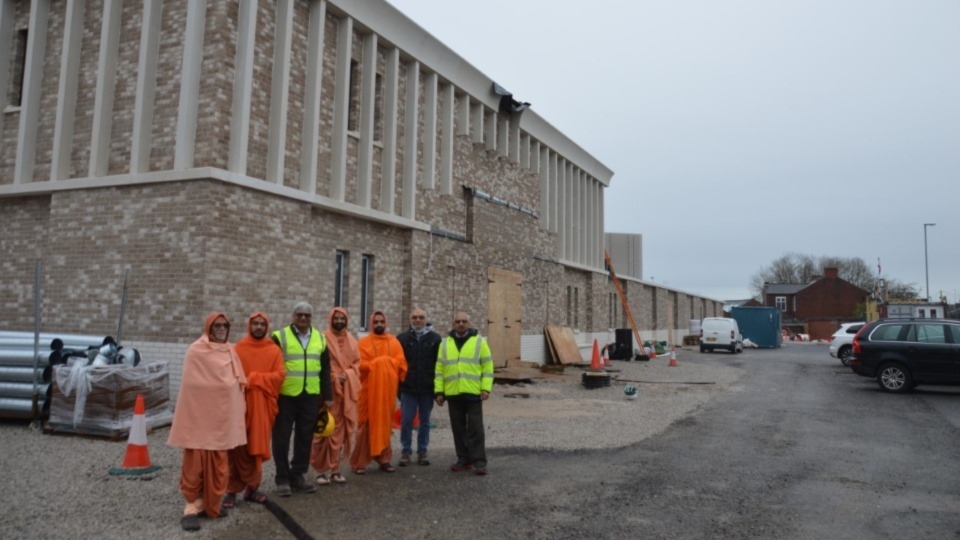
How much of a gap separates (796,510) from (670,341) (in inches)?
1503

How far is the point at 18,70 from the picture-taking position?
42.5 feet

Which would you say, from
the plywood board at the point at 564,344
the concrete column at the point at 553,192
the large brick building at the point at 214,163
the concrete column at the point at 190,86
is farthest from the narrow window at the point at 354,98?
the concrete column at the point at 553,192

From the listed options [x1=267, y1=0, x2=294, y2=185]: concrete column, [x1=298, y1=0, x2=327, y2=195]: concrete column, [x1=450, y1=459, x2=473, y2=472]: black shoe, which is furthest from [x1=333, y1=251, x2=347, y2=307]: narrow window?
[x1=450, y1=459, x2=473, y2=472]: black shoe

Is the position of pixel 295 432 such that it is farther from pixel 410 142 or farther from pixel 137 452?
pixel 410 142

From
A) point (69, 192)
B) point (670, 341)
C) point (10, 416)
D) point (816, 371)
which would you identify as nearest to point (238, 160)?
point (69, 192)

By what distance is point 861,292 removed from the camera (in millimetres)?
67312

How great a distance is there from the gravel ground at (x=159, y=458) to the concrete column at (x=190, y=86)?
4391 millimetres

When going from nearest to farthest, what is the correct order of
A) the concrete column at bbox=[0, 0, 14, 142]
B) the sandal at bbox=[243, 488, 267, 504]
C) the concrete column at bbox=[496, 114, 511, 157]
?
1. the sandal at bbox=[243, 488, 267, 504]
2. the concrete column at bbox=[0, 0, 14, 142]
3. the concrete column at bbox=[496, 114, 511, 157]

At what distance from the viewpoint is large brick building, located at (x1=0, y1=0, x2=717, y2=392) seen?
10.6 m

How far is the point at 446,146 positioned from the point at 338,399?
1128 cm

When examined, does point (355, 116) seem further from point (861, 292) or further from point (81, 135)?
point (861, 292)

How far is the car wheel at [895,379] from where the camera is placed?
1514 cm

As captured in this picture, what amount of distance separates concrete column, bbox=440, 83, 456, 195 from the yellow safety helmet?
11.0 meters

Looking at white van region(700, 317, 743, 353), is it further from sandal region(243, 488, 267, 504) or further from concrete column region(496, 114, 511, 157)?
sandal region(243, 488, 267, 504)
